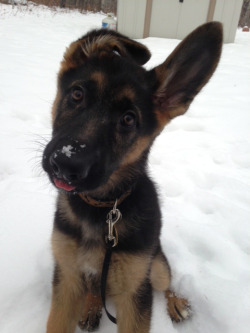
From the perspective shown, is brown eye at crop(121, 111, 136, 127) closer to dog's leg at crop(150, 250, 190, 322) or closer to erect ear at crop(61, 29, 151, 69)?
erect ear at crop(61, 29, 151, 69)

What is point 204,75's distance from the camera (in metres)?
2.10

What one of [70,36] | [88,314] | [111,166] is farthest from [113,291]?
[70,36]

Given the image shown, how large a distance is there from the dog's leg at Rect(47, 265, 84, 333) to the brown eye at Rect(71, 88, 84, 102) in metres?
1.39

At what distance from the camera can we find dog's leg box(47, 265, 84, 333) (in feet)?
7.57

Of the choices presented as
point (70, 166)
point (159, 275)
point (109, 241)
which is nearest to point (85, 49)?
point (70, 166)

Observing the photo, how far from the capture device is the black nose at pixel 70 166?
63.0 inches

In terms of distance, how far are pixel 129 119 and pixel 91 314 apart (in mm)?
1772

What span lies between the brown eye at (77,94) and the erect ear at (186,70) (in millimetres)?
620

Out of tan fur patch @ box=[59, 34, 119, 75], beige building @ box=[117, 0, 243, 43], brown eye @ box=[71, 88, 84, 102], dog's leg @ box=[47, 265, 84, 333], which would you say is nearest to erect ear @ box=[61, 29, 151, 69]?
tan fur patch @ box=[59, 34, 119, 75]

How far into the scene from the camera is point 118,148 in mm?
2131

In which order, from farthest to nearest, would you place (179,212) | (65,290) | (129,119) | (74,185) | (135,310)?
1. (179,212)
2. (65,290)
3. (135,310)
4. (129,119)
5. (74,185)

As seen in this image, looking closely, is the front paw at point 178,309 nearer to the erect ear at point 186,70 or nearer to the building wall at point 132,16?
the erect ear at point 186,70

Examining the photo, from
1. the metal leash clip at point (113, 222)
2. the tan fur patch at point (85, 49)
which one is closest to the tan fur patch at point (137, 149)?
the metal leash clip at point (113, 222)

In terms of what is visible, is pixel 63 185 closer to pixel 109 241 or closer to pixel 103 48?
pixel 109 241
